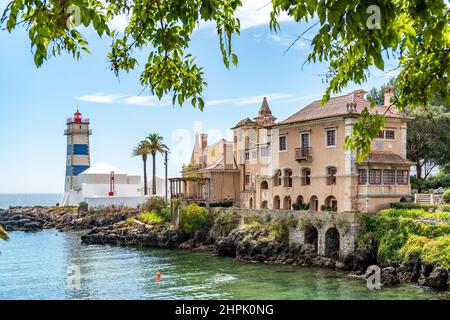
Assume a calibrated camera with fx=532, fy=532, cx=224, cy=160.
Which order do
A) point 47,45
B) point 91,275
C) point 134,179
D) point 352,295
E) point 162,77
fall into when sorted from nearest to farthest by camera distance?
point 47,45
point 162,77
point 352,295
point 91,275
point 134,179

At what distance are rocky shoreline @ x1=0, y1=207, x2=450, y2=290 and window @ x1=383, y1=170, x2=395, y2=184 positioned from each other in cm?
706

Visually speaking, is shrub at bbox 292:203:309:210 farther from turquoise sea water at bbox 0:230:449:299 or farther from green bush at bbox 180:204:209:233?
green bush at bbox 180:204:209:233

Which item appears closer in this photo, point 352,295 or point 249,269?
point 352,295

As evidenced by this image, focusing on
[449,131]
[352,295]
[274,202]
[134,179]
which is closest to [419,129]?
[449,131]

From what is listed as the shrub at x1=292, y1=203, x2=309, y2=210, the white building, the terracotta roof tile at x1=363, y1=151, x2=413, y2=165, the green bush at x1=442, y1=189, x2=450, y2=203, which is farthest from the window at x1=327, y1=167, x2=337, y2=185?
the white building

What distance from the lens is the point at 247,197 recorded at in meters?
49.8

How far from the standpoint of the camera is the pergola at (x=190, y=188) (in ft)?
171

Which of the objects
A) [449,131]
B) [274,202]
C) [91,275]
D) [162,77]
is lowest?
[91,275]

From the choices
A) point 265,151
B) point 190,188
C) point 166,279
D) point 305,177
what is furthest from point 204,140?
point 166,279

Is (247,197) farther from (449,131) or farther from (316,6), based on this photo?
(316,6)

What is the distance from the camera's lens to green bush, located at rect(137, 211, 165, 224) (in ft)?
163

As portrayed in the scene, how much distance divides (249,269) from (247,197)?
16845 mm

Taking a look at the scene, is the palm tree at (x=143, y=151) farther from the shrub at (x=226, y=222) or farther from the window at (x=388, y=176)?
the window at (x=388, y=176)

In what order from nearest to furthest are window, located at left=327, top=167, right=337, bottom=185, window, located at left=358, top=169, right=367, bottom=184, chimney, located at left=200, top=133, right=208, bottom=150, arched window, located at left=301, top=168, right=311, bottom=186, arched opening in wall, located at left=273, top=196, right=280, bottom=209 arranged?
window, located at left=358, top=169, right=367, bottom=184
window, located at left=327, top=167, right=337, bottom=185
arched window, located at left=301, top=168, right=311, bottom=186
arched opening in wall, located at left=273, top=196, right=280, bottom=209
chimney, located at left=200, top=133, right=208, bottom=150
